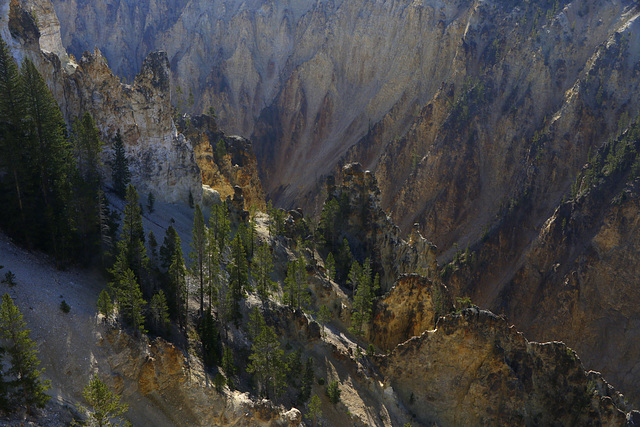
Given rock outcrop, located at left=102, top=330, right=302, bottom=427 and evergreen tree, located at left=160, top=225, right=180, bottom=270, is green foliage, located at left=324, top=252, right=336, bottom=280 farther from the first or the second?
rock outcrop, located at left=102, top=330, right=302, bottom=427

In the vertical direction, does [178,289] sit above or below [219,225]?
below

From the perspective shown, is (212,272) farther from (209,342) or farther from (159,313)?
(159,313)

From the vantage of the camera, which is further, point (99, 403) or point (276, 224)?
point (276, 224)

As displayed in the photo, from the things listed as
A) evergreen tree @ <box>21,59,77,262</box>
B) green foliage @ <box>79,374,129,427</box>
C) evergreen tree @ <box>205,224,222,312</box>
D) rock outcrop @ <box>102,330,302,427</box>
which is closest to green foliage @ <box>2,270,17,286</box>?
evergreen tree @ <box>21,59,77,262</box>

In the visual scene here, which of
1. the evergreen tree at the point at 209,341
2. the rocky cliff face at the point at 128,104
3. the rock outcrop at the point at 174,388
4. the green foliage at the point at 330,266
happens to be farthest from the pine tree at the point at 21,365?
the green foliage at the point at 330,266

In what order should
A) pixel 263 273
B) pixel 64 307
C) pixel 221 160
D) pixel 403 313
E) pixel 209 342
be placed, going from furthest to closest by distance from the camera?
pixel 221 160 → pixel 403 313 → pixel 263 273 → pixel 209 342 → pixel 64 307

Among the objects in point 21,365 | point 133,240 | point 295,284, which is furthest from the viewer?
point 295,284

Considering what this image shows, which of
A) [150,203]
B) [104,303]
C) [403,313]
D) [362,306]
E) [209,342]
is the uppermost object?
[150,203]

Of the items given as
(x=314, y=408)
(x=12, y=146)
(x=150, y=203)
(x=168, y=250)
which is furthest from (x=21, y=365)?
(x=150, y=203)
